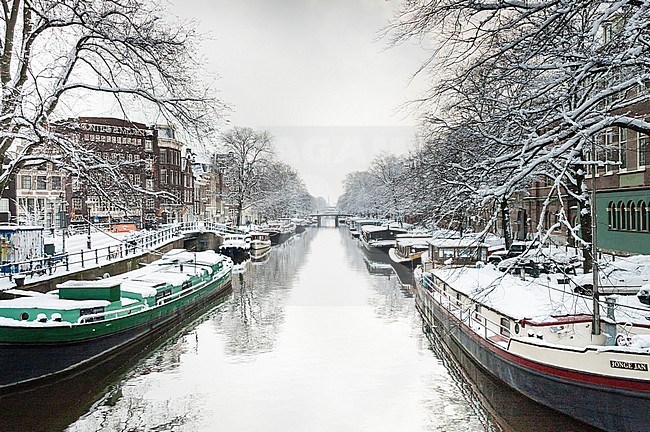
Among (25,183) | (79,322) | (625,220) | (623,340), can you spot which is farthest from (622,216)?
(25,183)

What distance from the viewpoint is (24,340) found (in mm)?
16234

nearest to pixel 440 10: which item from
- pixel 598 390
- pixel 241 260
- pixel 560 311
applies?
pixel 598 390

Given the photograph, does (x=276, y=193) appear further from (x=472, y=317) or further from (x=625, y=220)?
(x=472, y=317)

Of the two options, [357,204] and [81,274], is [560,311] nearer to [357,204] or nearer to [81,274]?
[81,274]

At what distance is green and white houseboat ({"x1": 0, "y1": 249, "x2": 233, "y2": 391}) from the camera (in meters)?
16.2

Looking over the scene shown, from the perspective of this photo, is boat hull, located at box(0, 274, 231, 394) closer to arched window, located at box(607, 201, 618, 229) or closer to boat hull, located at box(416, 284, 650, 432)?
boat hull, located at box(416, 284, 650, 432)

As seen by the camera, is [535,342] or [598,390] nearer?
[598,390]

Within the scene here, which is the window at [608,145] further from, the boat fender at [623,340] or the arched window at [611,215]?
the boat fender at [623,340]

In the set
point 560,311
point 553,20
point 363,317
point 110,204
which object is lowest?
point 363,317

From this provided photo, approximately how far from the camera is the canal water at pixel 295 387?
47.4 feet

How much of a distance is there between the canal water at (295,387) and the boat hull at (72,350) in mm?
812

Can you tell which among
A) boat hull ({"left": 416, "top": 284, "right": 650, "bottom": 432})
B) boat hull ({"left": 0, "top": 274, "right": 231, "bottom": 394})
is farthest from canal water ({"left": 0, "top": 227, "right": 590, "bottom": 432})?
boat hull ({"left": 0, "top": 274, "right": 231, "bottom": 394})

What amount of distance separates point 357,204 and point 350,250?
8437cm

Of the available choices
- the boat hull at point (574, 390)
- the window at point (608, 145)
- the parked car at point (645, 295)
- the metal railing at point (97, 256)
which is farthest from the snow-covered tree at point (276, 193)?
the boat hull at point (574, 390)
